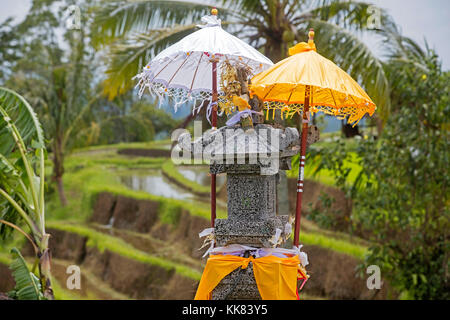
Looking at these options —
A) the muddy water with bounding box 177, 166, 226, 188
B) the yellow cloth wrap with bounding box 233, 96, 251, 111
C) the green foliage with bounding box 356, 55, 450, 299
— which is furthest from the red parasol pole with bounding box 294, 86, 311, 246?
the muddy water with bounding box 177, 166, 226, 188

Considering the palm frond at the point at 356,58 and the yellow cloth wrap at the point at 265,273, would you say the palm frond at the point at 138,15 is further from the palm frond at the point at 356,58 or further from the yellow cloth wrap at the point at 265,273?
the yellow cloth wrap at the point at 265,273

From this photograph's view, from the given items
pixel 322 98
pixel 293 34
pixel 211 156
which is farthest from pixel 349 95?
pixel 293 34

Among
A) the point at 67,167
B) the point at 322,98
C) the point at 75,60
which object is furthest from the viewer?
the point at 67,167

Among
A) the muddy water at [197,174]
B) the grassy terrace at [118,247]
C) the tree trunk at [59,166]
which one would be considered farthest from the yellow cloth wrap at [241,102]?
the muddy water at [197,174]

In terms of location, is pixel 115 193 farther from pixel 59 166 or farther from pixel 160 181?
pixel 160 181

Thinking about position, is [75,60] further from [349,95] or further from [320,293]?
[349,95]

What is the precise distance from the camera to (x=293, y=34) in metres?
6.99

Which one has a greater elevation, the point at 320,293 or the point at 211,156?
the point at 211,156

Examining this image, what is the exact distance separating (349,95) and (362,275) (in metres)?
4.41

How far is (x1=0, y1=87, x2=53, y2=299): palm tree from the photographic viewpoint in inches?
205

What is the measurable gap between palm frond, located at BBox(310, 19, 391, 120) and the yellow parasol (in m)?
2.79

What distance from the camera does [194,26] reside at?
6984mm

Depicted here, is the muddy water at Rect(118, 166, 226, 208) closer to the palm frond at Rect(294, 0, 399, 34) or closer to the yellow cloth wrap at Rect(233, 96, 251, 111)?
the palm frond at Rect(294, 0, 399, 34)
